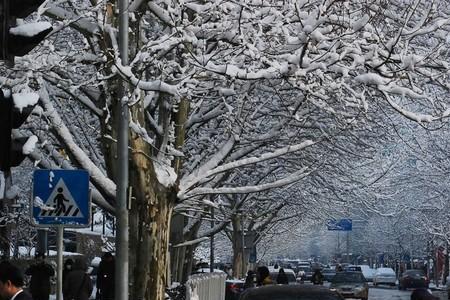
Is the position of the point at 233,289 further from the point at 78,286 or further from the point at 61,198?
the point at 61,198

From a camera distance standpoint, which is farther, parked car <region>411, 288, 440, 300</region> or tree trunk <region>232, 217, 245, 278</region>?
tree trunk <region>232, 217, 245, 278</region>

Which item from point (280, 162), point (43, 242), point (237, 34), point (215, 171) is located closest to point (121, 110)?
point (237, 34)

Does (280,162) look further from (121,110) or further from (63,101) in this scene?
(121,110)

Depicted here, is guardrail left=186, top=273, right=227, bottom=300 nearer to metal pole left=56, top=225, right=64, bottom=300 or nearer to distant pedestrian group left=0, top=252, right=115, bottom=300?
distant pedestrian group left=0, top=252, right=115, bottom=300

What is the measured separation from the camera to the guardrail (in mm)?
21138

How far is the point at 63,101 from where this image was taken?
74.5ft

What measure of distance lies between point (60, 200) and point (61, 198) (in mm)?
26

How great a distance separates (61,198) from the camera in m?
11.2

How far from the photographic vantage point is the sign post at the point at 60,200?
11.1 metres

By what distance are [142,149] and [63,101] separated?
21.1 feet

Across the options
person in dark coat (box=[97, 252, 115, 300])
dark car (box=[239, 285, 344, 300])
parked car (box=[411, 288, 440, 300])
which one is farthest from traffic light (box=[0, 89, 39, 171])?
person in dark coat (box=[97, 252, 115, 300])

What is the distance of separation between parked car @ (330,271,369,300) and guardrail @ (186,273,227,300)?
5.23m

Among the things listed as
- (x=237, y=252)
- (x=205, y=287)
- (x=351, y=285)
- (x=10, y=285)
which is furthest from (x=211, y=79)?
(x=237, y=252)

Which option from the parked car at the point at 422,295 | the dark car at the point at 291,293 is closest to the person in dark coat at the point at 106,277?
the dark car at the point at 291,293
